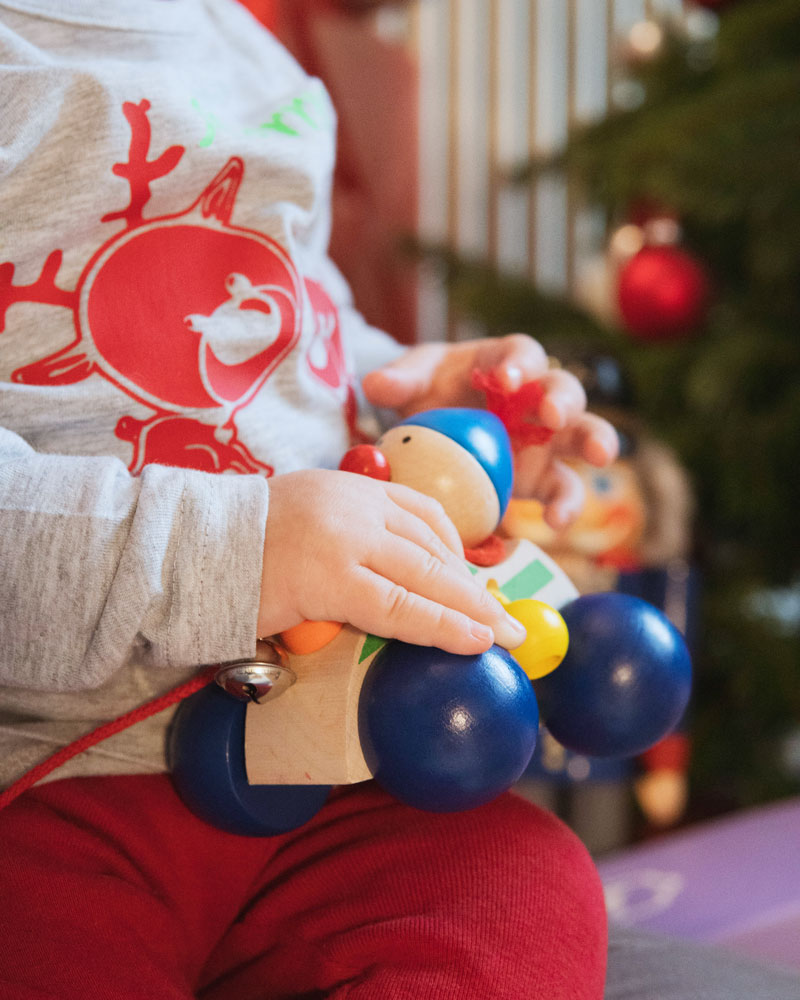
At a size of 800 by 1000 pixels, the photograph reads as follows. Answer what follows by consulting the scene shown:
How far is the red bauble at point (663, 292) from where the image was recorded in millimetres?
1188

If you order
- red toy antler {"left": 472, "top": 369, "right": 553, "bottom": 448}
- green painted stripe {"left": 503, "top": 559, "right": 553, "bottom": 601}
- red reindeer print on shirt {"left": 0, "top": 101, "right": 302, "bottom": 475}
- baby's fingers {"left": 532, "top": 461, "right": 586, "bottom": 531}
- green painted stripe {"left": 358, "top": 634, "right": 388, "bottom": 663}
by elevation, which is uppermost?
red reindeer print on shirt {"left": 0, "top": 101, "right": 302, "bottom": 475}

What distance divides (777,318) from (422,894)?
1.02 m

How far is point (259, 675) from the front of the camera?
393 millimetres

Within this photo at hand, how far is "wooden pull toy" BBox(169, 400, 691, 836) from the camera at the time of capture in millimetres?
365

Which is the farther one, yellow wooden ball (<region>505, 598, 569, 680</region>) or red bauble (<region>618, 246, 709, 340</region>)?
red bauble (<region>618, 246, 709, 340</region>)

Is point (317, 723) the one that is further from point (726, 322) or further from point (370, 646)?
point (726, 322)

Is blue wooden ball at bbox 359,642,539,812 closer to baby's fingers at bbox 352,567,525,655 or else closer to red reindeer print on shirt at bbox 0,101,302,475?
baby's fingers at bbox 352,567,525,655

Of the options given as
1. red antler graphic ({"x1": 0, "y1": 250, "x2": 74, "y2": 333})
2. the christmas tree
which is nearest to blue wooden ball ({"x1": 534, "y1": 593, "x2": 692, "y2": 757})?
red antler graphic ({"x1": 0, "y1": 250, "x2": 74, "y2": 333})

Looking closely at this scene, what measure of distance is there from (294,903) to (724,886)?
493mm

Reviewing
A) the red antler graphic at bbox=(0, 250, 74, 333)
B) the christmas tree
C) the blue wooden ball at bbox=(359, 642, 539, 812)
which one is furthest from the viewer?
the christmas tree

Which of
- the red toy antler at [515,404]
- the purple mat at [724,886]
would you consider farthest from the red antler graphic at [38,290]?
the purple mat at [724,886]

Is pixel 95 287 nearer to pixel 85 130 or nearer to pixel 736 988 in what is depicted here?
pixel 85 130

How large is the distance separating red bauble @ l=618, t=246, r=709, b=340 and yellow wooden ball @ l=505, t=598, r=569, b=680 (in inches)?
34.0

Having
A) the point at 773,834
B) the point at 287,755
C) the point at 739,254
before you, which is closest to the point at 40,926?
the point at 287,755
